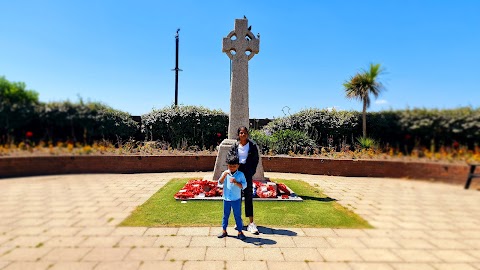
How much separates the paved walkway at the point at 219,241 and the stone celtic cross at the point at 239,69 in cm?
314

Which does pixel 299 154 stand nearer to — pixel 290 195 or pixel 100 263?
pixel 290 195

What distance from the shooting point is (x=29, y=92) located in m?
10.8

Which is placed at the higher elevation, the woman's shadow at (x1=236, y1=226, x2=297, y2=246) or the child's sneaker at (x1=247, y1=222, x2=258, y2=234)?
the child's sneaker at (x1=247, y1=222, x2=258, y2=234)

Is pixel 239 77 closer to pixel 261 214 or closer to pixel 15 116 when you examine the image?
pixel 261 214

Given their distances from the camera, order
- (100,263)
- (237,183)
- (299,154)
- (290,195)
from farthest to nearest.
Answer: (299,154) < (290,195) < (237,183) < (100,263)

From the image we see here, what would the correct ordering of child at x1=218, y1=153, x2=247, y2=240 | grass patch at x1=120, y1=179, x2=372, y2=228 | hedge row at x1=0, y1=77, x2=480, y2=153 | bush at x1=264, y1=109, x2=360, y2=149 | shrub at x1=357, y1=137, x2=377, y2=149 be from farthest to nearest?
bush at x1=264, y1=109, x2=360, y2=149
shrub at x1=357, y1=137, x2=377, y2=149
hedge row at x1=0, y1=77, x2=480, y2=153
grass patch at x1=120, y1=179, x2=372, y2=228
child at x1=218, y1=153, x2=247, y2=240

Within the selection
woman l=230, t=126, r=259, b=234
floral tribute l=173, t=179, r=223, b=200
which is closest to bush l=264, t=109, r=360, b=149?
floral tribute l=173, t=179, r=223, b=200

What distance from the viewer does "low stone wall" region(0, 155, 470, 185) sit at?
9383 mm

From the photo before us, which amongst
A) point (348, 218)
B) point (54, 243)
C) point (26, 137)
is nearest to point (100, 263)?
point (54, 243)

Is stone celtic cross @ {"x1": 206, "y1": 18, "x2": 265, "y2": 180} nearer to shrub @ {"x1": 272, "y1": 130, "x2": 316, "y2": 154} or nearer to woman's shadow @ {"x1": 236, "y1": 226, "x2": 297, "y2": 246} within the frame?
woman's shadow @ {"x1": 236, "y1": 226, "x2": 297, "y2": 246}

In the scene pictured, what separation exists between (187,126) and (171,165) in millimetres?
3209

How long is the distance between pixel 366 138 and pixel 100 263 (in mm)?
11862

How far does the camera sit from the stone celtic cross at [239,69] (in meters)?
7.89

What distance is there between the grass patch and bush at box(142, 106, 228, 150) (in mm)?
7284
